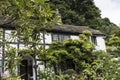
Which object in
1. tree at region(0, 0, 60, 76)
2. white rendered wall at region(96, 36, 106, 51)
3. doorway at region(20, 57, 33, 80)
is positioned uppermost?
tree at region(0, 0, 60, 76)

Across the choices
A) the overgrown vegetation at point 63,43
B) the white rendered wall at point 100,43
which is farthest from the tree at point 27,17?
the white rendered wall at point 100,43

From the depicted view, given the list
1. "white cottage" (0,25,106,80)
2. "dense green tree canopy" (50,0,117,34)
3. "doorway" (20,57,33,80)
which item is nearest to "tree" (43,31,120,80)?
"white cottage" (0,25,106,80)

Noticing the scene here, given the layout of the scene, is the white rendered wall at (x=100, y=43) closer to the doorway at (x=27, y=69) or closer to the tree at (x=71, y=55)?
the tree at (x=71, y=55)

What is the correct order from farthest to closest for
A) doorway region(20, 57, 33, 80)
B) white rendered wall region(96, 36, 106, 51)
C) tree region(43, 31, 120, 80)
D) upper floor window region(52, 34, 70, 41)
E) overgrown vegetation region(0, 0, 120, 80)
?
white rendered wall region(96, 36, 106, 51) < upper floor window region(52, 34, 70, 41) < doorway region(20, 57, 33, 80) < tree region(43, 31, 120, 80) < overgrown vegetation region(0, 0, 120, 80)

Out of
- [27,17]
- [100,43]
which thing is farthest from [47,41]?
[27,17]

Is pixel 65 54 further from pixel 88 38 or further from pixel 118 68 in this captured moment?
pixel 118 68

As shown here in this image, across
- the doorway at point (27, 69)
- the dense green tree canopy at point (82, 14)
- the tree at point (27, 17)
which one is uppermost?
the dense green tree canopy at point (82, 14)

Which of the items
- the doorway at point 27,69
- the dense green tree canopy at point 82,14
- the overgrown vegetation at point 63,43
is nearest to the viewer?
the overgrown vegetation at point 63,43

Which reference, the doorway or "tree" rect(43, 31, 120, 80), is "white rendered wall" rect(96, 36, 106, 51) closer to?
"tree" rect(43, 31, 120, 80)

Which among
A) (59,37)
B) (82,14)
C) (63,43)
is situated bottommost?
(63,43)

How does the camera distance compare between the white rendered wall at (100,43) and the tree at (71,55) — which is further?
the white rendered wall at (100,43)

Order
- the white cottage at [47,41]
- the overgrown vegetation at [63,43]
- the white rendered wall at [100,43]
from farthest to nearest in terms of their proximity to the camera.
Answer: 1. the white rendered wall at [100,43]
2. the white cottage at [47,41]
3. the overgrown vegetation at [63,43]

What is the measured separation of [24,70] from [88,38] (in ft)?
18.0

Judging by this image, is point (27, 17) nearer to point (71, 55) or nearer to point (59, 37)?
point (71, 55)
